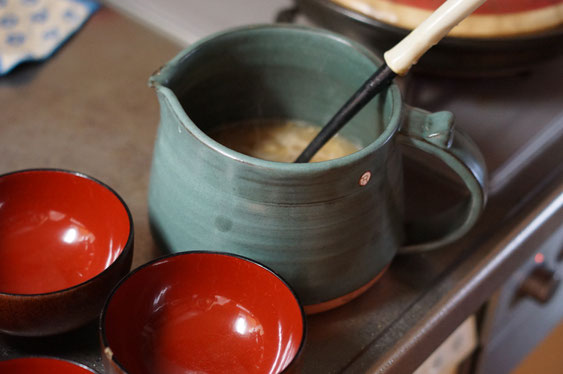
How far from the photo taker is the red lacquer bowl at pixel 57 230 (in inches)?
19.1

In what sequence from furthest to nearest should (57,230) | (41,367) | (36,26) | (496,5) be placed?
(36,26)
(496,5)
(57,230)
(41,367)

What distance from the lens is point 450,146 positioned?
47cm

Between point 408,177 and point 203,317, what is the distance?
266 millimetres

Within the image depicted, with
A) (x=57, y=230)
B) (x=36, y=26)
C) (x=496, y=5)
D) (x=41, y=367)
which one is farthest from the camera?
(x=36, y=26)

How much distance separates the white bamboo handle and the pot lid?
17cm

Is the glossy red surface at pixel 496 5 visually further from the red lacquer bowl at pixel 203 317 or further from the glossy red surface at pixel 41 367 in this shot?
the glossy red surface at pixel 41 367

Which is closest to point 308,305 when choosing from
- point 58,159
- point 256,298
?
point 256,298

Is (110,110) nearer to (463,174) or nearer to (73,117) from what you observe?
(73,117)

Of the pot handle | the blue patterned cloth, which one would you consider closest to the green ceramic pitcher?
the pot handle

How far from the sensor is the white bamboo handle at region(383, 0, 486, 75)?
0.43 metres

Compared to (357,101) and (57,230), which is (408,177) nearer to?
(357,101)

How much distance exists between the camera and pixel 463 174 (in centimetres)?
48

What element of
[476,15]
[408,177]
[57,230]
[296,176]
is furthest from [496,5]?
[57,230]

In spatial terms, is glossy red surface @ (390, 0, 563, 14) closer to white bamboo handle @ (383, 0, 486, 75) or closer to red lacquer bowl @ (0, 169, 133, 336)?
white bamboo handle @ (383, 0, 486, 75)
